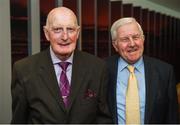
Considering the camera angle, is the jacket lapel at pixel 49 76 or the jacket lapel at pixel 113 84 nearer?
the jacket lapel at pixel 49 76

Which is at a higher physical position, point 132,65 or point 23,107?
point 132,65

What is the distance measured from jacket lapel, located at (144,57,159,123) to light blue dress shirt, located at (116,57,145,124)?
31 mm

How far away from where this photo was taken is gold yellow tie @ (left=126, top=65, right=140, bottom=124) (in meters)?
2.05

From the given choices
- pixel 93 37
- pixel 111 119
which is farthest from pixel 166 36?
pixel 111 119

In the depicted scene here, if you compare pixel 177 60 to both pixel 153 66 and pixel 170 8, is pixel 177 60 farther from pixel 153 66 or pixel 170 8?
pixel 153 66

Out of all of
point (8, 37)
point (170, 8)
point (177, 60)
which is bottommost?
point (177, 60)

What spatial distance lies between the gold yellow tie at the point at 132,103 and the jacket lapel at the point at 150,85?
0.06m

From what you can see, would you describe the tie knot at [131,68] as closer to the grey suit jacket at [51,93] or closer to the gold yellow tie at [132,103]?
the gold yellow tie at [132,103]

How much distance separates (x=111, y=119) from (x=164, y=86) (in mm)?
398

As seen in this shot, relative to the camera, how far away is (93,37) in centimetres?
484

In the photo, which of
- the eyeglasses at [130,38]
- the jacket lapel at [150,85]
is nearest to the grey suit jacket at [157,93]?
the jacket lapel at [150,85]

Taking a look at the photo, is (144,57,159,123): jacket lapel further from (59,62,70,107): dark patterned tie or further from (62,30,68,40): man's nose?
(62,30,68,40): man's nose

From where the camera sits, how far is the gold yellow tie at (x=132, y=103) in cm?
205

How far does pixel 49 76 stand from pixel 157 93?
0.67 m
